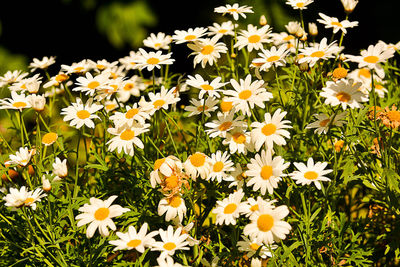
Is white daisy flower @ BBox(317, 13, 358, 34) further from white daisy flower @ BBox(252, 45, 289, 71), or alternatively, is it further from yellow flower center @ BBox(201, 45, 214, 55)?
yellow flower center @ BBox(201, 45, 214, 55)

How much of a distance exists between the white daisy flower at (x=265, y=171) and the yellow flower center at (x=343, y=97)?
249 millimetres

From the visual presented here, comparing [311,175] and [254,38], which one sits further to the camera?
[254,38]

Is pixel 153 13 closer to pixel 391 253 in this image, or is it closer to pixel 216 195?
pixel 216 195

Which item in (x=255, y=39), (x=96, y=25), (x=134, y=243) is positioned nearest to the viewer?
(x=134, y=243)

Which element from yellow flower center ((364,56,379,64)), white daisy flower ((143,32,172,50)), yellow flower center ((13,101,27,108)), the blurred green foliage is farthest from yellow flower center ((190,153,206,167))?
the blurred green foliage

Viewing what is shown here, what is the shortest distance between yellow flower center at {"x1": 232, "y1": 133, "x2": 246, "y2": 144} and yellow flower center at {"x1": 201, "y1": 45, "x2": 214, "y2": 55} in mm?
381

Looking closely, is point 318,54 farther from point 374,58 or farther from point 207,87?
point 207,87

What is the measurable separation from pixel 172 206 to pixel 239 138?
305 mm

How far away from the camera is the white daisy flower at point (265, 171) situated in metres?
1.28

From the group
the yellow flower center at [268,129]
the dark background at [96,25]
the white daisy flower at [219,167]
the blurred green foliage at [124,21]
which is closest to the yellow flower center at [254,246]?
the white daisy flower at [219,167]

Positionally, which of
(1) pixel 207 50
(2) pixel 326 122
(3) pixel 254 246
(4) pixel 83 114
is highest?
(1) pixel 207 50

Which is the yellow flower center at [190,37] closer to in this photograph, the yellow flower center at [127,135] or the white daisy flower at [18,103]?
the yellow flower center at [127,135]

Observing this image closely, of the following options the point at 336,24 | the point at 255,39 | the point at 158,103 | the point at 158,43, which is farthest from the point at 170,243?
the point at 158,43

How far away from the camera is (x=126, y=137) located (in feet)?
4.69
